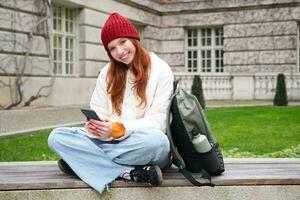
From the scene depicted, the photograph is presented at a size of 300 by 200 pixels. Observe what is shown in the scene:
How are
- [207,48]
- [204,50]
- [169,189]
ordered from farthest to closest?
[204,50] < [207,48] < [169,189]

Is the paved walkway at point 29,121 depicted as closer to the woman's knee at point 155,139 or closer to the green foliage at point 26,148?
the green foliage at point 26,148

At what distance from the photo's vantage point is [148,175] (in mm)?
3355

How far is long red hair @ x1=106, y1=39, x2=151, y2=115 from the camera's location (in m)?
3.59

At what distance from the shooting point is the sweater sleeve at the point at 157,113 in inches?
138

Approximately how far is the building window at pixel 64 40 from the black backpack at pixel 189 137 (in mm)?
13244

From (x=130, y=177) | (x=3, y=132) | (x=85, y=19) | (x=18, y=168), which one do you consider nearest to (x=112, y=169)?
(x=130, y=177)

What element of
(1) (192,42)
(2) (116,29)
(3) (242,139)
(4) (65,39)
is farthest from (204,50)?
(2) (116,29)

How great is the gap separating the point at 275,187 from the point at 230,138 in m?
4.60

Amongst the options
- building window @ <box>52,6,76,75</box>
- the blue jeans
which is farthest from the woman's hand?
building window @ <box>52,6,76,75</box>

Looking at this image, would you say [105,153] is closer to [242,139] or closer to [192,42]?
[242,139]

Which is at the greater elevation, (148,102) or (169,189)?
(148,102)

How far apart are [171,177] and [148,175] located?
23 cm

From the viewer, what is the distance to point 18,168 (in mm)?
3943

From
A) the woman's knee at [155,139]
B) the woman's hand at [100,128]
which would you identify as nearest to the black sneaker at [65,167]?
the woman's hand at [100,128]
